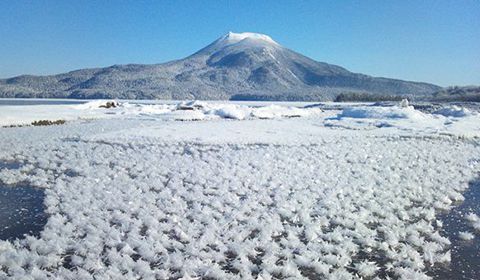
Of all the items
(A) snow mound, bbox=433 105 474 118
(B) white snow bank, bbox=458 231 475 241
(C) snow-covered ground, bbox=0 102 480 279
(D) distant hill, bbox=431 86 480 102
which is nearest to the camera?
(C) snow-covered ground, bbox=0 102 480 279

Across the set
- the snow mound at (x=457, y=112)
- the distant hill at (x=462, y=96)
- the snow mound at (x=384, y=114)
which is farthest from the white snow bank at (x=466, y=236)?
the distant hill at (x=462, y=96)

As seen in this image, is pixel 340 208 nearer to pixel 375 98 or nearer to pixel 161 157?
pixel 161 157

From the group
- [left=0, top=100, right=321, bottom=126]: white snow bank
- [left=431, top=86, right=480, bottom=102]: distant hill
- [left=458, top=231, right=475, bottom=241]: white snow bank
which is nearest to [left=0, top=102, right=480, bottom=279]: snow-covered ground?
[left=458, top=231, right=475, bottom=241]: white snow bank

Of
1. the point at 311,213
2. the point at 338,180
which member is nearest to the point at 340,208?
the point at 311,213

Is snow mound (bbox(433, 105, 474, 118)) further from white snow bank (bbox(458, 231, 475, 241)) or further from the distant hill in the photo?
the distant hill

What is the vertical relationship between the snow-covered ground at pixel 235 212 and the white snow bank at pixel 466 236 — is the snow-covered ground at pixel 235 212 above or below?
above

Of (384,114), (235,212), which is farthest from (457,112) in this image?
(235,212)

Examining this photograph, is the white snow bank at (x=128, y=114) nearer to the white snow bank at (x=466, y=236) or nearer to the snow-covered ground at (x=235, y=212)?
the snow-covered ground at (x=235, y=212)

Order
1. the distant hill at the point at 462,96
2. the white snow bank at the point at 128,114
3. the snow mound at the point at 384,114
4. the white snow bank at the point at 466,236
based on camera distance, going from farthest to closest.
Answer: the distant hill at the point at 462,96
the snow mound at the point at 384,114
the white snow bank at the point at 128,114
the white snow bank at the point at 466,236

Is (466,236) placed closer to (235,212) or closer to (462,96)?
(235,212)
